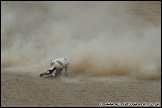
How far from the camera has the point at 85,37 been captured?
1645cm

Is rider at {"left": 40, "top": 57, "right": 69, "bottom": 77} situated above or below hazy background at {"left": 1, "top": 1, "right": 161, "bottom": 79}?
below

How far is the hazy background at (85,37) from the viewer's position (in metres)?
11.2

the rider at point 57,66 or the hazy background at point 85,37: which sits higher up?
the hazy background at point 85,37

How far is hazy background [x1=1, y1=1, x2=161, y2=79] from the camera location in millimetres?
11227

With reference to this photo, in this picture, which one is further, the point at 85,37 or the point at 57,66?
the point at 85,37

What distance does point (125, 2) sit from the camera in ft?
81.3

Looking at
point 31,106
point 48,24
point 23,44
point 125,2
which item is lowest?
point 31,106

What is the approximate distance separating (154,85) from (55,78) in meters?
2.85

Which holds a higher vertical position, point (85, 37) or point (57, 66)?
point (85, 37)

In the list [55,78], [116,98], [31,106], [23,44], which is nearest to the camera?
[31,106]

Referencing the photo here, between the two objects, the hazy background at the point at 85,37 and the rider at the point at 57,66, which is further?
the hazy background at the point at 85,37

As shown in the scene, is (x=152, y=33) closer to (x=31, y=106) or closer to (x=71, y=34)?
(x=71, y=34)

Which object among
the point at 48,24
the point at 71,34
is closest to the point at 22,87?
the point at 71,34

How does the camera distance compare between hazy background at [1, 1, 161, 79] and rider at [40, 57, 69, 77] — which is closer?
rider at [40, 57, 69, 77]
